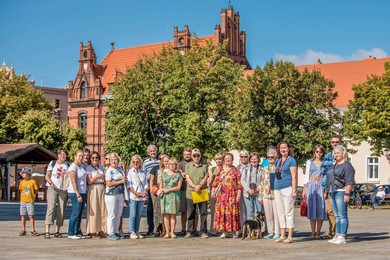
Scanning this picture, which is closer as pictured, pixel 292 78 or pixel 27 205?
pixel 27 205

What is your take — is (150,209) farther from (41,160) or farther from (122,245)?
(41,160)

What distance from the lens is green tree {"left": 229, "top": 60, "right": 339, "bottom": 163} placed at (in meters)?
47.8

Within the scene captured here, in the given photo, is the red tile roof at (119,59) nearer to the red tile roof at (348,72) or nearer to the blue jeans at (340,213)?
the red tile roof at (348,72)

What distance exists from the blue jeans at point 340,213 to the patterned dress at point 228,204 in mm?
2239

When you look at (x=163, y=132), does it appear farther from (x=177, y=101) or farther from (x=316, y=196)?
(x=316, y=196)

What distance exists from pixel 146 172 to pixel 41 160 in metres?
A: 27.6

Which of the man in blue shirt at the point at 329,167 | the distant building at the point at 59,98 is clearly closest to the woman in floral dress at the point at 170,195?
the man in blue shirt at the point at 329,167

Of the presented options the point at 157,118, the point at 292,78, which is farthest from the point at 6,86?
the point at 292,78

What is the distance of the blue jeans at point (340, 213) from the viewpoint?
15430 mm

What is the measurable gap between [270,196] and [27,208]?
5182mm

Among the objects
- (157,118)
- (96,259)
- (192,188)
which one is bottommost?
(96,259)

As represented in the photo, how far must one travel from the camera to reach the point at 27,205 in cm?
1756

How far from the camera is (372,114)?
44.8m

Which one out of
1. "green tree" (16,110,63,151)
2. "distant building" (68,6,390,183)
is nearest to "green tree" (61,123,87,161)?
"green tree" (16,110,63,151)
